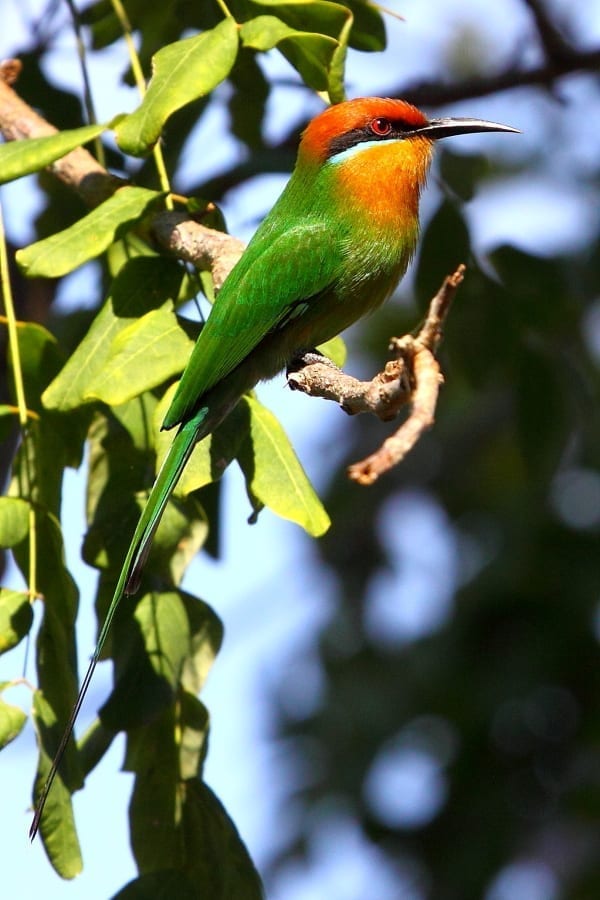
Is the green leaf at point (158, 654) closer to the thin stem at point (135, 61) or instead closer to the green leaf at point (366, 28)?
the thin stem at point (135, 61)

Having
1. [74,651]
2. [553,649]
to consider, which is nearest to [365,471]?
[74,651]

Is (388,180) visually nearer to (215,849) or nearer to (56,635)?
(56,635)

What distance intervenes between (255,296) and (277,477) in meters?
0.63

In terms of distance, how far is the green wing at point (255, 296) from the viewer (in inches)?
92.4

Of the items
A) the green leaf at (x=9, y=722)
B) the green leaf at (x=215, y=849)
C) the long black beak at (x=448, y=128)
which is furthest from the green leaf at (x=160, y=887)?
the long black beak at (x=448, y=128)

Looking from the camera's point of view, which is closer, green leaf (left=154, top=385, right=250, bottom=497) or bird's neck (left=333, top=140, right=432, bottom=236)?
green leaf (left=154, top=385, right=250, bottom=497)

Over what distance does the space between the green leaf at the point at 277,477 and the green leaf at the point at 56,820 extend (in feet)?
1.54

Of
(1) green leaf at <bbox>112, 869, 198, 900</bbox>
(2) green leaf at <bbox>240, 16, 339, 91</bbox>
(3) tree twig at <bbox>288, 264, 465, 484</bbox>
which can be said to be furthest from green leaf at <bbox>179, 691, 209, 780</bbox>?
(2) green leaf at <bbox>240, 16, 339, 91</bbox>

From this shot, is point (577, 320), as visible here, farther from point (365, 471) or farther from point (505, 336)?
point (365, 471)

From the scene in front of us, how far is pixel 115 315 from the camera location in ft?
7.50

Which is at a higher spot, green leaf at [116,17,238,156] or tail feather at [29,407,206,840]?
green leaf at [116,17,238,156]

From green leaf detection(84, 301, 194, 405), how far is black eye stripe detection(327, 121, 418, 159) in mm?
881

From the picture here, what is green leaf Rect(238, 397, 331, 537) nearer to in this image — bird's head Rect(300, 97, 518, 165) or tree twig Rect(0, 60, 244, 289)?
tree twig Rect(0, 60, 244, 289)

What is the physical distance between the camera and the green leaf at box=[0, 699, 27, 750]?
1.94m
